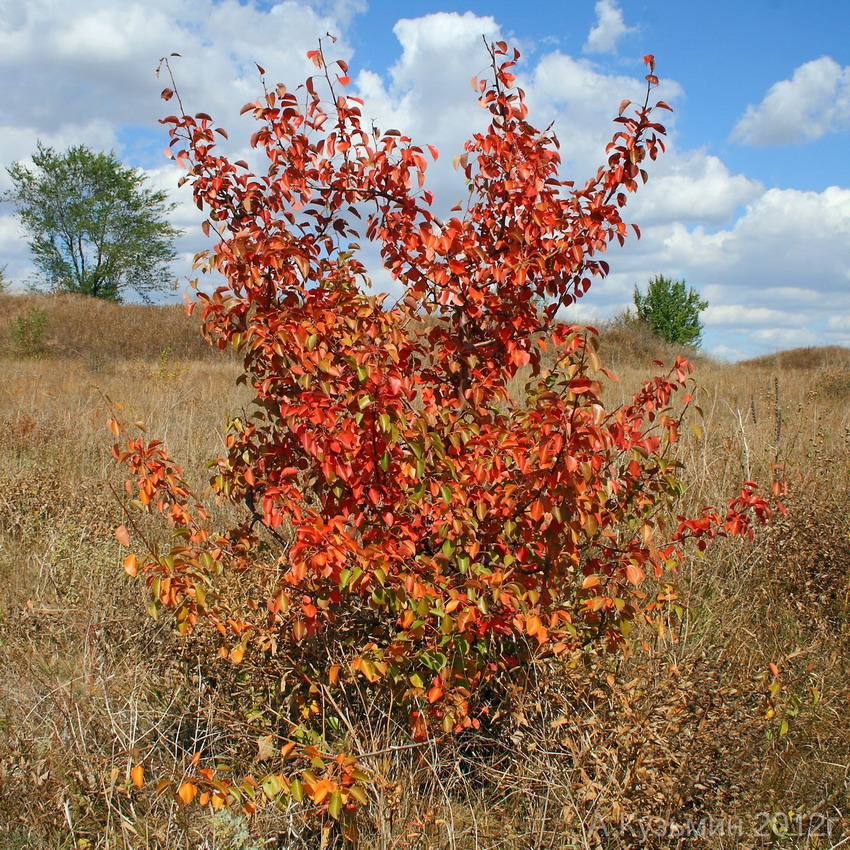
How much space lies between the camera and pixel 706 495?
13.7 ft

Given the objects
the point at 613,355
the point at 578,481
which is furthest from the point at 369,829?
the point at 613,355

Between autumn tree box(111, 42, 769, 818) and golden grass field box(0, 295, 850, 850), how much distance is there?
0.56ft

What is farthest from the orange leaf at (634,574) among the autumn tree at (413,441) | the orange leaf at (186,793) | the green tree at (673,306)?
the green tree at (673,306)

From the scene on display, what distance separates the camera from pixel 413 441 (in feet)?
7.05

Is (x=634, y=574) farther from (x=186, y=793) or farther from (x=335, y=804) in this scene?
(x=186, y=793)

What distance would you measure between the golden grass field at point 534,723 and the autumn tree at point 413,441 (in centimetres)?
17

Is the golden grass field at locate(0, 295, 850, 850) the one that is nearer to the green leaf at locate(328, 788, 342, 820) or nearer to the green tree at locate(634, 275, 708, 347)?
the green leaf at locate(328, 788, 342, 820)

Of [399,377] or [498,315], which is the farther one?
[498,315]

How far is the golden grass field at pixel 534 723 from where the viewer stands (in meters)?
2.18

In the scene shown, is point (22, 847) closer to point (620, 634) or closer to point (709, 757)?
point (620, 634)

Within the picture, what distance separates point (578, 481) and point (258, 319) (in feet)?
3.63

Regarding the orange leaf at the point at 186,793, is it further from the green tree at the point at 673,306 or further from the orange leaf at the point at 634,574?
the green tree at the point at 673,306

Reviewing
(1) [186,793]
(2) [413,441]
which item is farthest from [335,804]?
(2) [413,441]

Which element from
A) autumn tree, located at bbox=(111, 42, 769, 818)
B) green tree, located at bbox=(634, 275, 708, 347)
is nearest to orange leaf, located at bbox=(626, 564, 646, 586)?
autumn tree, located at bbox=(111, 42, 769, 818)
